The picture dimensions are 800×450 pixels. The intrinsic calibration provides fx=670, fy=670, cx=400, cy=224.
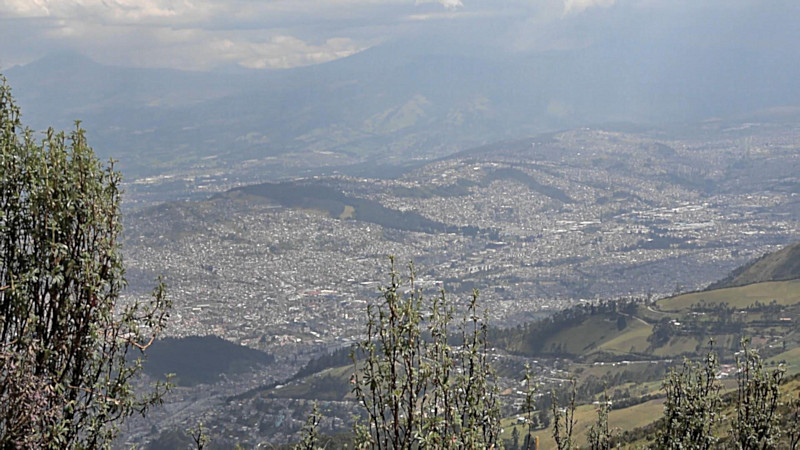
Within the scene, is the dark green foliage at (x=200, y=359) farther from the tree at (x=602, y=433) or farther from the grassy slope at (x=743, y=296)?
the tree at (x=602, y=433)

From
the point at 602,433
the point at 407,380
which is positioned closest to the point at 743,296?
the point at 602,433

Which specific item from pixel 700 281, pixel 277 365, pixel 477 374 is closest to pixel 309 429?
pixel 477 374

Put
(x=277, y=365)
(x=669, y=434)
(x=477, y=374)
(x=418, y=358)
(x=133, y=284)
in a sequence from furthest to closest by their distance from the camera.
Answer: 1. (x=133, y=284)
2. (x=277, y=365)
3. (x=669, y=434)
4. (x=477, y=374)
5. (x=418, y=358)

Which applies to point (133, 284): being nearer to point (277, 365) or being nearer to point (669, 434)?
point (277, 365)

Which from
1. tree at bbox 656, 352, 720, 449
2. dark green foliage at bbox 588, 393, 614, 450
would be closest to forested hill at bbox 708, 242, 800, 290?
tree at bbox 656, 352, 720, 449

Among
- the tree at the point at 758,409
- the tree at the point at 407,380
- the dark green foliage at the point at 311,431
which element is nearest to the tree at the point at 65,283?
the tree at the point at 407,380
